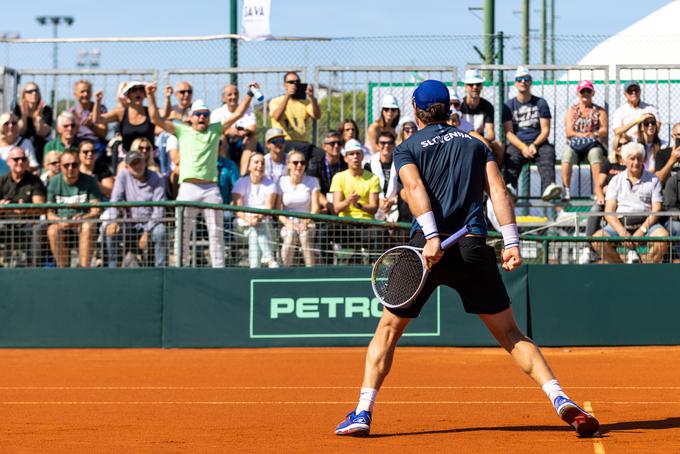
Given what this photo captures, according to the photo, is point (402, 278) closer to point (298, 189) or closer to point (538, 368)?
point (538, 368)

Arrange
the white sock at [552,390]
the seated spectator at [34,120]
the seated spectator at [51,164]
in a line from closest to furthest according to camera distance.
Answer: the white sock at [552,390] < the seated spectator at [51,164] < the seated spectator at [34,120]

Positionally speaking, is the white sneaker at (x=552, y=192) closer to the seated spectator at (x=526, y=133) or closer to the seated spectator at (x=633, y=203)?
the seated spectator at (x=526, y=133)

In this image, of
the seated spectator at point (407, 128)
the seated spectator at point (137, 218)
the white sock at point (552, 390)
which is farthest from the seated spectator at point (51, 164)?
the white sock at point (552, 390)

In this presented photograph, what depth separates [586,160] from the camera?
1547cm

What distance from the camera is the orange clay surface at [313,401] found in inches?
270

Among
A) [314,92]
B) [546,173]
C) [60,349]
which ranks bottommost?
[60,349]

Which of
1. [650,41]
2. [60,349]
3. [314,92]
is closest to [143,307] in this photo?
[60,349]

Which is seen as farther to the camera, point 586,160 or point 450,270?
point 586,160

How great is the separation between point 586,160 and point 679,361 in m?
4.21

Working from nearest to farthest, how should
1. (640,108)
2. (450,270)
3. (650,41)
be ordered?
(450,270)
(640,108)
(650,41)

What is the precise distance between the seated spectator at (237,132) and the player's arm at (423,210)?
26.6 ft

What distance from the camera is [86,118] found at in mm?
15516

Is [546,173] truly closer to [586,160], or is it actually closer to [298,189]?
[586,160]

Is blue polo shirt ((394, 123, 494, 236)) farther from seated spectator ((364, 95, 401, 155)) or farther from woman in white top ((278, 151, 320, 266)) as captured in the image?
seated spectator ((364, 95, 401, 155))
